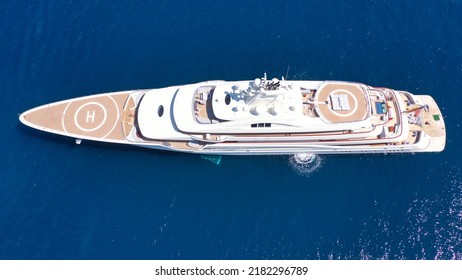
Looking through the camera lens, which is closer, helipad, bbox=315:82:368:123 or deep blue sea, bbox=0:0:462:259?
deep blue sea, bbox=0:0:462:259

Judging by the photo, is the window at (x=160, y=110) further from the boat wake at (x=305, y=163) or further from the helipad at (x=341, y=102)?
the helipad at (x=341, y=102)

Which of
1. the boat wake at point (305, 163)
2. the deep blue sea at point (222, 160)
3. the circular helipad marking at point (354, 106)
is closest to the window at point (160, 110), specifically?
the deep blue sea at point (222, 160)

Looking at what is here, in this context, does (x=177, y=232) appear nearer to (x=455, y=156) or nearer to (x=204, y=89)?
(x=204, y=89)

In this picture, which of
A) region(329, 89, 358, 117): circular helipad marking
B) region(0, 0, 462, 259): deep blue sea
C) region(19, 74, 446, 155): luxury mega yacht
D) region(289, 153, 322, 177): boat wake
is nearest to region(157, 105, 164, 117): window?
region(19, 74, 446, 155): luxury mega yacht

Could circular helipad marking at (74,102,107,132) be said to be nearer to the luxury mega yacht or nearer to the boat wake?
the luxury mega yacht

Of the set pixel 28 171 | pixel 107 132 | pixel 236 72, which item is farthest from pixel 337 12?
pixel 28 171

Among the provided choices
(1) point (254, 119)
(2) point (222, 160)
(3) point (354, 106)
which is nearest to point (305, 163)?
(3) point (354, 106)

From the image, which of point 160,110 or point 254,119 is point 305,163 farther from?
point 160,110
